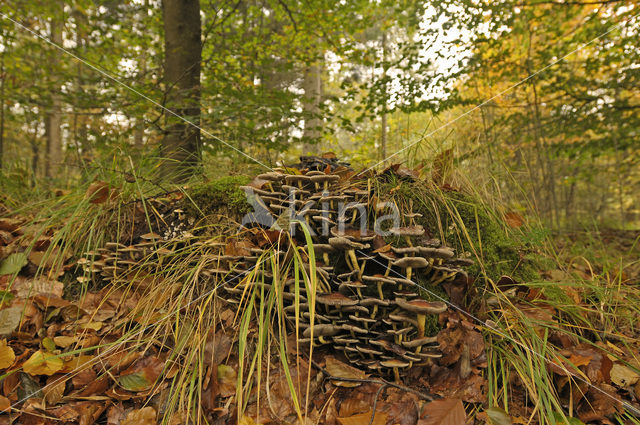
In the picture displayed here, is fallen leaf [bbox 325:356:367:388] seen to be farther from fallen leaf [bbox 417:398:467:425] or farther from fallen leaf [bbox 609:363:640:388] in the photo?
fallen leaf [bbox 609:363:640:388]

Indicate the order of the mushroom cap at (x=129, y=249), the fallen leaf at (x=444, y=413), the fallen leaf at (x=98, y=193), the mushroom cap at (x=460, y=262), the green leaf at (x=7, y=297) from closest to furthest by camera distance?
the fallen leaf at (x=444, y=413)
the mushroom cap at (x=460, y=262)
the green leaf at (x=7, y=297)
the mushroom cap at (x=129, y=249)
the fallen leaf at (x=98, y=193)

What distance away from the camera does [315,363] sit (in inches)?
70.5

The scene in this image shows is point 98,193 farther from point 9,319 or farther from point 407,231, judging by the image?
point 407,231

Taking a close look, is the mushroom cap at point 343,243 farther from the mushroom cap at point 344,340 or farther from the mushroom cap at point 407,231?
the mushroom cap at point 344,340

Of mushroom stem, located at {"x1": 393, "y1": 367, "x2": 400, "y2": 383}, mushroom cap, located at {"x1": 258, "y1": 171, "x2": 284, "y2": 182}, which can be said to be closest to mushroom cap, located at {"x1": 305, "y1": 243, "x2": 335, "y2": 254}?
mushroom cap, located at {"x1": 258, "y1": 171, "x2": 284, "y2": 182}

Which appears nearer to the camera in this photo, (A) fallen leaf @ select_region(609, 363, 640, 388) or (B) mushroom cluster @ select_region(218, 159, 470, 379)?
(B) mushroom cluster @ select_region(218, 159, 470, 379)

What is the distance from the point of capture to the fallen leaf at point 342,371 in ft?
5.50

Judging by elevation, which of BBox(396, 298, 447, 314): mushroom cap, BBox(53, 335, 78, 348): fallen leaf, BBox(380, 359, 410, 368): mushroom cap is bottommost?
BBox(53, 335, 78, 348): fallen leaf

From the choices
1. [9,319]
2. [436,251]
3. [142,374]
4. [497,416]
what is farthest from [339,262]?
[9,319]

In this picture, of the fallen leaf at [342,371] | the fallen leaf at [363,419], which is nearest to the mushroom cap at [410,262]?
the fallen leaf at [342,371]

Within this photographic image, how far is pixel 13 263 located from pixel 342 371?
2.51 meters

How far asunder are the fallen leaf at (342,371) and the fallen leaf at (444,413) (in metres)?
0.33

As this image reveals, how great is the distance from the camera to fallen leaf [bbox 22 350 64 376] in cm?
170

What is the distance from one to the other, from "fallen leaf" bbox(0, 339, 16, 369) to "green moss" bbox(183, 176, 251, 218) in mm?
1276
